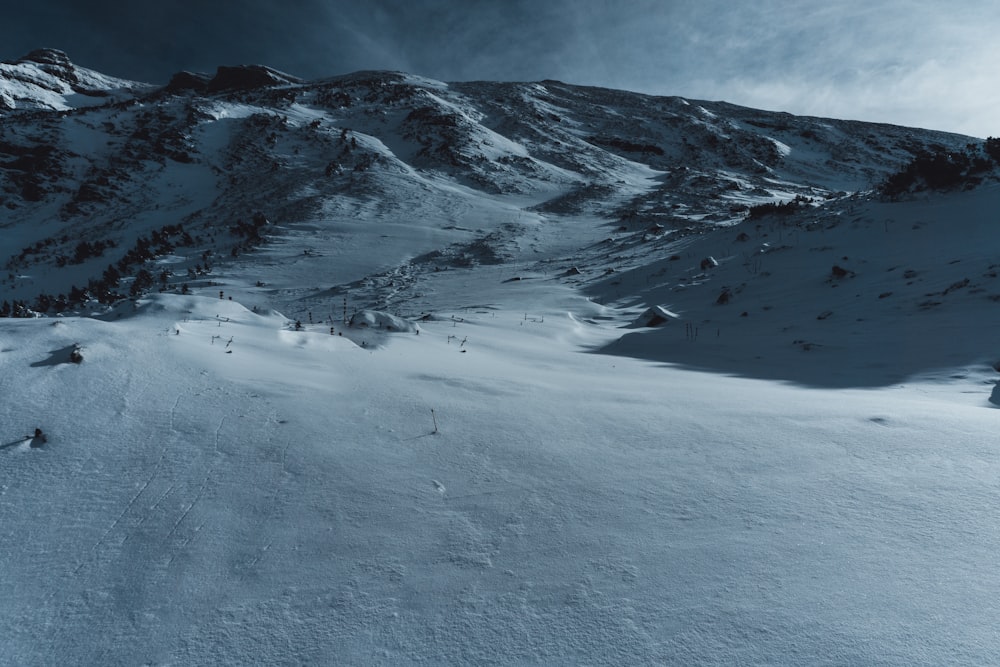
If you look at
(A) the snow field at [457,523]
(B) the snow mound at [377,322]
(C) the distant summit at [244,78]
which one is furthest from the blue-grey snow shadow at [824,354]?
(C) the distant summit at [244,78]

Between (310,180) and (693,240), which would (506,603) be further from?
(310,180)

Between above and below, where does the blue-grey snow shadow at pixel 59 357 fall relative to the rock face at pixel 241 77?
below

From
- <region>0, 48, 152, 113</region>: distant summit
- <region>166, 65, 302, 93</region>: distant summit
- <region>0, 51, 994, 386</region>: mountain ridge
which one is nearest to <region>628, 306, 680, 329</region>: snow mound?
<region>0, 51, 994, 386</region>: mountain ridge

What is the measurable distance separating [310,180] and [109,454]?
69.8ft

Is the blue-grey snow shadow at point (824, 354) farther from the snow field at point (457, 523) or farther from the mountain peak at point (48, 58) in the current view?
the mountain peak at point (48, 58)

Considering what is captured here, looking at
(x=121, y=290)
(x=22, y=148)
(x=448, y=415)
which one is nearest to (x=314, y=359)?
(x=448, y=415)

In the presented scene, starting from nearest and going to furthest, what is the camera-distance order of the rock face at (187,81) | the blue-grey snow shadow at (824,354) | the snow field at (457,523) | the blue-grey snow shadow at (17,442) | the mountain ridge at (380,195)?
the snow field at (457,523)
the blue-grey snow shadow at (17,442)
the blue-grey snow shadow at (824,354)
the mountain ridge at (380,195)
the rock face at (187,81)

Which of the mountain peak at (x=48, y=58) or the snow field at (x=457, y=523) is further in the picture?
the mountain peak at (x=48, y=58)

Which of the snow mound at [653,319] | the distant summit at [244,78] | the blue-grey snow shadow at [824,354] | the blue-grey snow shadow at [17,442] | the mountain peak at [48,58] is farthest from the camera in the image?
the mountain peak at [48,58]

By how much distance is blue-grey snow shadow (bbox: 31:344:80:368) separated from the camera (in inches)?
90.7

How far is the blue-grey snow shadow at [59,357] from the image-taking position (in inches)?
90.7

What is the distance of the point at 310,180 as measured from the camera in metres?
20.9

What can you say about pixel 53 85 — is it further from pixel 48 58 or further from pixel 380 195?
pixel 380 195

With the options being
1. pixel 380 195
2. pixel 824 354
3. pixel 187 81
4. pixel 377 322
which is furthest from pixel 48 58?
pixel 824 354
